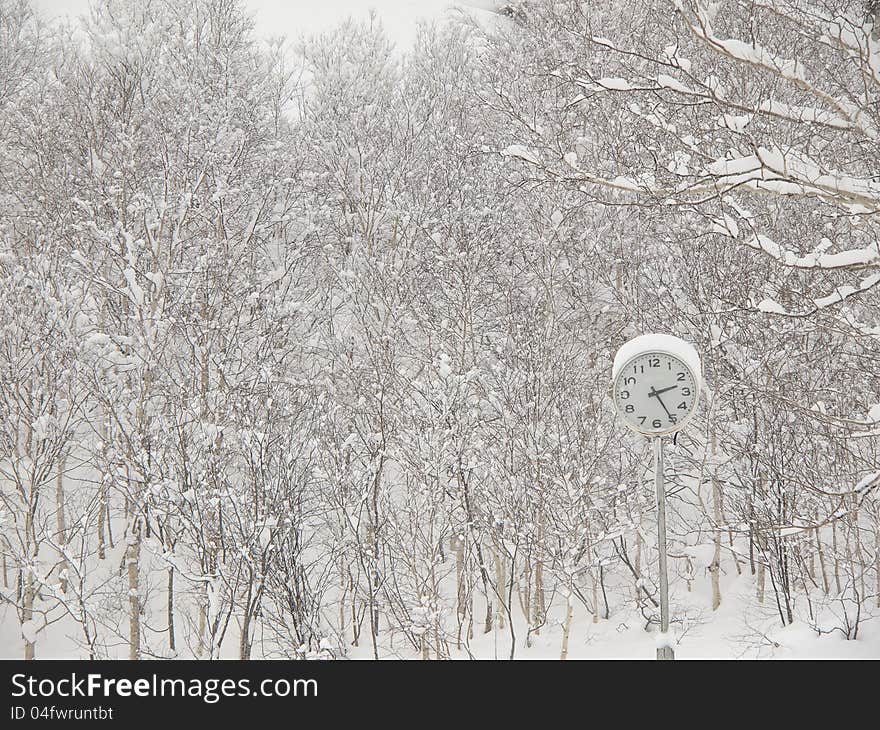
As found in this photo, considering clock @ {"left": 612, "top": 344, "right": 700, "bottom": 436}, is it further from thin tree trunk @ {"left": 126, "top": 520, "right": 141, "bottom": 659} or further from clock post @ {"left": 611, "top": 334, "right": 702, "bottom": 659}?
thin tree trunk @ {"left": 126, "top": 520, "right": 141, "bottom": 659}

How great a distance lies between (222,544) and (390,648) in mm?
3845

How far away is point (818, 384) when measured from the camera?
9055 millimetres

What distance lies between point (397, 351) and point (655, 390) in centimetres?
751

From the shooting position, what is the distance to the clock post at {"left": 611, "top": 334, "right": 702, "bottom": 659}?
16.1 feet

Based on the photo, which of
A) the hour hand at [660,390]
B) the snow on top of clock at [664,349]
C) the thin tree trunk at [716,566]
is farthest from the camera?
the thin tree trunk at [716,566]

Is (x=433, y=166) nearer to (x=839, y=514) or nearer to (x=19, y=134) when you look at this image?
(x=19, y=134)

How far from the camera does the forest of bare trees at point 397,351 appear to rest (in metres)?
8.40

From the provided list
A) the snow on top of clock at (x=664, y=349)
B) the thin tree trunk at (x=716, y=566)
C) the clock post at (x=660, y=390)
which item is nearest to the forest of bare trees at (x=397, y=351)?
the thin tree trunk at (x=716, y=566)

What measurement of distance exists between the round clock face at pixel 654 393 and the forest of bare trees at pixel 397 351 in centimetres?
300

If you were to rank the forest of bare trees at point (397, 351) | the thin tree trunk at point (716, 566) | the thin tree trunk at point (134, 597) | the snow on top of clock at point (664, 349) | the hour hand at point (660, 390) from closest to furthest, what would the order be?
the snow on top of clock at point (664, 349) → the hour hand at point (660, 390) → the forest of bare trees at point (397, 351) → the thin tree trunk at point (134, 597) → the thin tree trunk at point (716, 566)

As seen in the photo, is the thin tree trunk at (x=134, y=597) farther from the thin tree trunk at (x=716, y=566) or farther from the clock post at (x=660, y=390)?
the thin tree trunk at (x=716, y=566)

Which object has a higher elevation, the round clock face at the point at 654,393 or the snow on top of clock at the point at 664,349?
the snow on top of clock at the point at 664,349

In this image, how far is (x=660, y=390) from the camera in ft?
16.6

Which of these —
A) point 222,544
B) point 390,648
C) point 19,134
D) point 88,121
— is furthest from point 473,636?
point 19,134
